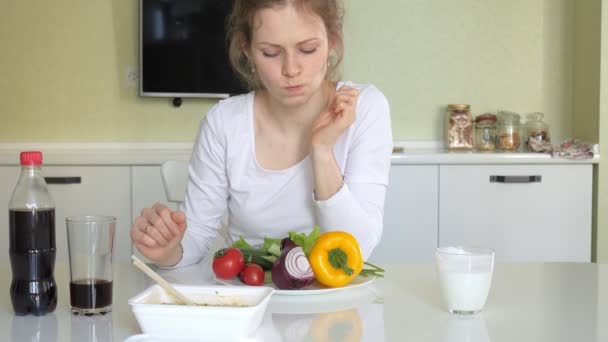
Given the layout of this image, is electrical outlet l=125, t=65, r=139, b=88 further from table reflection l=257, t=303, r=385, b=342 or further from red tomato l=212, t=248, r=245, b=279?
table reflection l=257, t=303, r=385, b=342

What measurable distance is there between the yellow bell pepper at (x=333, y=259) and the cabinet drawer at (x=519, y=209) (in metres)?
1.96

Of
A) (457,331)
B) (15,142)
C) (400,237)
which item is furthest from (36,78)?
(457,331)

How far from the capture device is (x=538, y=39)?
3.61 meters

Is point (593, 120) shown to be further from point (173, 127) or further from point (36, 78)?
point (36, 78)

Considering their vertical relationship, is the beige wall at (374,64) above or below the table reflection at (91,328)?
above

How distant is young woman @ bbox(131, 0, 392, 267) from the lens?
5.21 ft

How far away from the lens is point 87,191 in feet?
10.5

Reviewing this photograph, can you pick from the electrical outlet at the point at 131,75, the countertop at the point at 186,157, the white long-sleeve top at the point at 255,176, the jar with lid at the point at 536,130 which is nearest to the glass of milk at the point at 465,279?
the white long-sleeve top at the point at 255,176

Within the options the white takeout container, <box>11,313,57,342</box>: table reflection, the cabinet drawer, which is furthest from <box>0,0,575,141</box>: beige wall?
the white takeout container

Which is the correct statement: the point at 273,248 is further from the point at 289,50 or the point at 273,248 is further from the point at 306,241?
the point at 289,50

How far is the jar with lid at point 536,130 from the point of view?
3426mm

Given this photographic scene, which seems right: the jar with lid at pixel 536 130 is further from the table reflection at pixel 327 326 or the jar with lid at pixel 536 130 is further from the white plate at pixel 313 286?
the table reflection at pixel 327 326

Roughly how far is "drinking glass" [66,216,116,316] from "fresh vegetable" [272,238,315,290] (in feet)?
0.85

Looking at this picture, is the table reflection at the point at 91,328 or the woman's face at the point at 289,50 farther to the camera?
the woman's face at the point at 289,50
